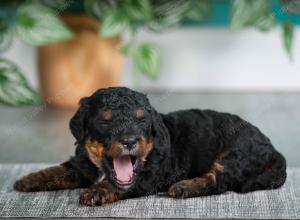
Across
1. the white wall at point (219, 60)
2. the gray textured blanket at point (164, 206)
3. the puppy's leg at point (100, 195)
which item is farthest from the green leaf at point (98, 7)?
the puppy's leg at point (100, 195)

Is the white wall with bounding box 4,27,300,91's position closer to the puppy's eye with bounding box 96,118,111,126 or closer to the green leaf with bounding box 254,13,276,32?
the green leaf with bounding box 254,13,276,32

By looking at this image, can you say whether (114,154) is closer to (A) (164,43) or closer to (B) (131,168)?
(B) (131,168)

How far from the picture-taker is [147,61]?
4.05 m

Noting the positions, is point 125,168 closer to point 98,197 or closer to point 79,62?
point 98,197

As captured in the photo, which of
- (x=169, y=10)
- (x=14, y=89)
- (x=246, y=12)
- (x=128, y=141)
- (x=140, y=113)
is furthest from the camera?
(x=169, y=10)

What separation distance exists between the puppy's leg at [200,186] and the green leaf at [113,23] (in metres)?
1.44

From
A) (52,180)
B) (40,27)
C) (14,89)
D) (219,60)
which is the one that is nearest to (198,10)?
(219,60)

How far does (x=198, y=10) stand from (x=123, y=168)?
2.27 m

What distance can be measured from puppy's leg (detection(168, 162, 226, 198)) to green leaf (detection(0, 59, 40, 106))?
3.11 ft

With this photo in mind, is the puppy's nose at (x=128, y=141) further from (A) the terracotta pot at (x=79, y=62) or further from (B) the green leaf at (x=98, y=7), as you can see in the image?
(A) the terracotta pot at (x=79, y=62)

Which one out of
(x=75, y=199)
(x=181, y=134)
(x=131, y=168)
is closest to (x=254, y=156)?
(x=181, y=134)

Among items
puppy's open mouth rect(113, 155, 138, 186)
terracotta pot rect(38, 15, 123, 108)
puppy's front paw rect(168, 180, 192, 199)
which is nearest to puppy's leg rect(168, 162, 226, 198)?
puppy's front paw rect(168, 180, 192, 199)

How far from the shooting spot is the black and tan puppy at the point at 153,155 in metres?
2.41

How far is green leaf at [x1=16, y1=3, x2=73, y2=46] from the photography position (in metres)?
3.43
